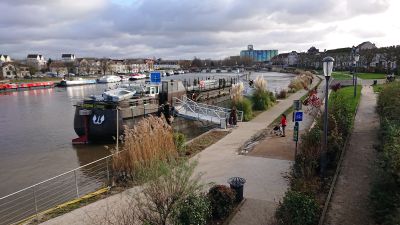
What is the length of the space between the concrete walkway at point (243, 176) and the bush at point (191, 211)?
3.53 feet

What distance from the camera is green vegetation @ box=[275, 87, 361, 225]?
22.8ft

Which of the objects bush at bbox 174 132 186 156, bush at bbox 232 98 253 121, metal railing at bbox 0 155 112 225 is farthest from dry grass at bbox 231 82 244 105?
metal railing at bbox 0 155 112 225

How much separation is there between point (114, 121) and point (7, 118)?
19723 mm

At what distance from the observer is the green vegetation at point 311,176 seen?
273 inches

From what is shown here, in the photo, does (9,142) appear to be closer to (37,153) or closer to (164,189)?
(37,153)

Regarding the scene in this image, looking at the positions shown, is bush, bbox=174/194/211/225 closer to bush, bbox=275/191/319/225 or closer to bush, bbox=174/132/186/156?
bush, bbox=275/191/319/225

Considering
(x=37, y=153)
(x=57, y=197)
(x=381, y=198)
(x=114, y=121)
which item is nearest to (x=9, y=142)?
(x=37, y=153)

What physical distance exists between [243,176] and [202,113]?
47.3 ft

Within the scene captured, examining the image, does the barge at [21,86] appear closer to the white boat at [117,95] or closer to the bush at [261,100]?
the white boat at [117,95]

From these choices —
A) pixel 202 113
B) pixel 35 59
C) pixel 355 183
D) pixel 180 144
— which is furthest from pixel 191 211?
pixel 35 59

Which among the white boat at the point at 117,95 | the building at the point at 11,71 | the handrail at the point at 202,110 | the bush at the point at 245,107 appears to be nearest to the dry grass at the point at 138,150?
the white boat at the point at 117,95

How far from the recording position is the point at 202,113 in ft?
85.3

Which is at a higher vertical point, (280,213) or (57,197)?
(280,213)

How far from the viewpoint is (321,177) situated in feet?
33.6
